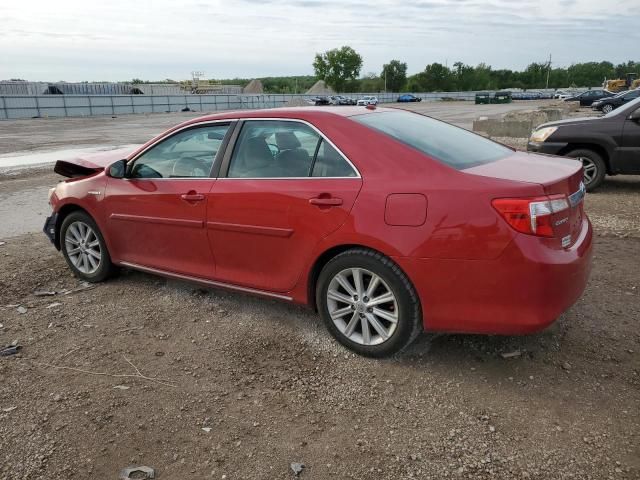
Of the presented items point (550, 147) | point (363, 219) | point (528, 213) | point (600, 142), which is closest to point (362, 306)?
point (363, 219)

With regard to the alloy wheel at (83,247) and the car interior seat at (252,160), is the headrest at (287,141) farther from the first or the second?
the alloy wheel at (83,247)

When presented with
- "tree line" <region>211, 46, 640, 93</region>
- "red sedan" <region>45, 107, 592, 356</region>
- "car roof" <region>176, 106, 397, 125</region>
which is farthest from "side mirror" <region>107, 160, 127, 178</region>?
"tree line" <region>211, 46, 640, 93</region>

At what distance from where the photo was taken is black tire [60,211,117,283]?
199 inches

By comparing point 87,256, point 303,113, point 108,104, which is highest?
point 303,113

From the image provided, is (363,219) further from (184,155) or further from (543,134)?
(543,134)

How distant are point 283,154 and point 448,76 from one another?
425ft

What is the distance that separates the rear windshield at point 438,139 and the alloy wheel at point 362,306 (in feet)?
2.89

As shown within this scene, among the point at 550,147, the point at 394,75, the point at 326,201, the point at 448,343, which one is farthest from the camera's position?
the point at 394,75

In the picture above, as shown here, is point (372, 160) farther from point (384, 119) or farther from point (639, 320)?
point (639, 320)

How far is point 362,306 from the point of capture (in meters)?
3.52

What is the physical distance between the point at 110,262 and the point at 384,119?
2.90 meters

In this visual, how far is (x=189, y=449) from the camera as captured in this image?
2812 mm

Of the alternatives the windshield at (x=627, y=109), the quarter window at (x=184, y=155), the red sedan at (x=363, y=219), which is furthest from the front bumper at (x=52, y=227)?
the windshield at (x=627, y=109)

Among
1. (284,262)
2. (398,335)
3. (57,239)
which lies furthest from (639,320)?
(57,239)
